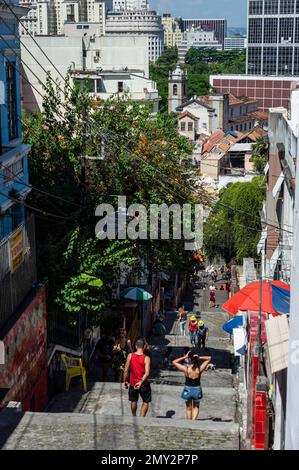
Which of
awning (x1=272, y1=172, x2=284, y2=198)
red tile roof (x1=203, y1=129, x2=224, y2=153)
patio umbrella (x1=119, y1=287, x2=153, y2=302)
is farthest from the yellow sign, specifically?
red tile roof (x1=203, y1=129, x2=224, y2=153)

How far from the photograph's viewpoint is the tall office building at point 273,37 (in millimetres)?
130625

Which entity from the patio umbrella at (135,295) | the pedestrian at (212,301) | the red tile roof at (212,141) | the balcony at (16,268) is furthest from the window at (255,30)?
the balcony at (16,268)

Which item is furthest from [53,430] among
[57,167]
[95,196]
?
[57,167]

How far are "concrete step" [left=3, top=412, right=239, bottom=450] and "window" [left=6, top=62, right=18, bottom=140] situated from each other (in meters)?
5.87

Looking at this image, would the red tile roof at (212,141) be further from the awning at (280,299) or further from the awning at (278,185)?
the awning at (280,299)

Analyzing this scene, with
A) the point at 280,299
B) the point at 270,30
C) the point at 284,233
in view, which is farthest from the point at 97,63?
the point at 270,30

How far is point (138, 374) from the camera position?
11336 millimetres

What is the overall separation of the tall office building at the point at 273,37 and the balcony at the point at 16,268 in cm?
12303

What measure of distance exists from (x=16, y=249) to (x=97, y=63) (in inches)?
1681

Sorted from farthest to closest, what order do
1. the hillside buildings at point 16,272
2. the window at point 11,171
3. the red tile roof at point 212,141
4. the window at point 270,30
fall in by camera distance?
the window at point 270,30, the red tile roof at point 212,141, the window at point 11,171, the hillside buildings at point 16,272

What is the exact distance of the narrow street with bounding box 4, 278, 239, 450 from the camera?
980 cm

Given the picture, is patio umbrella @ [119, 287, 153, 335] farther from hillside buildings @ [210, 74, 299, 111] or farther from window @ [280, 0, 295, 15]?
window @ [280, 0, 295, 15]

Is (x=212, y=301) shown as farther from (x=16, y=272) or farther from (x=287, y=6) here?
(x=287, y=6)
